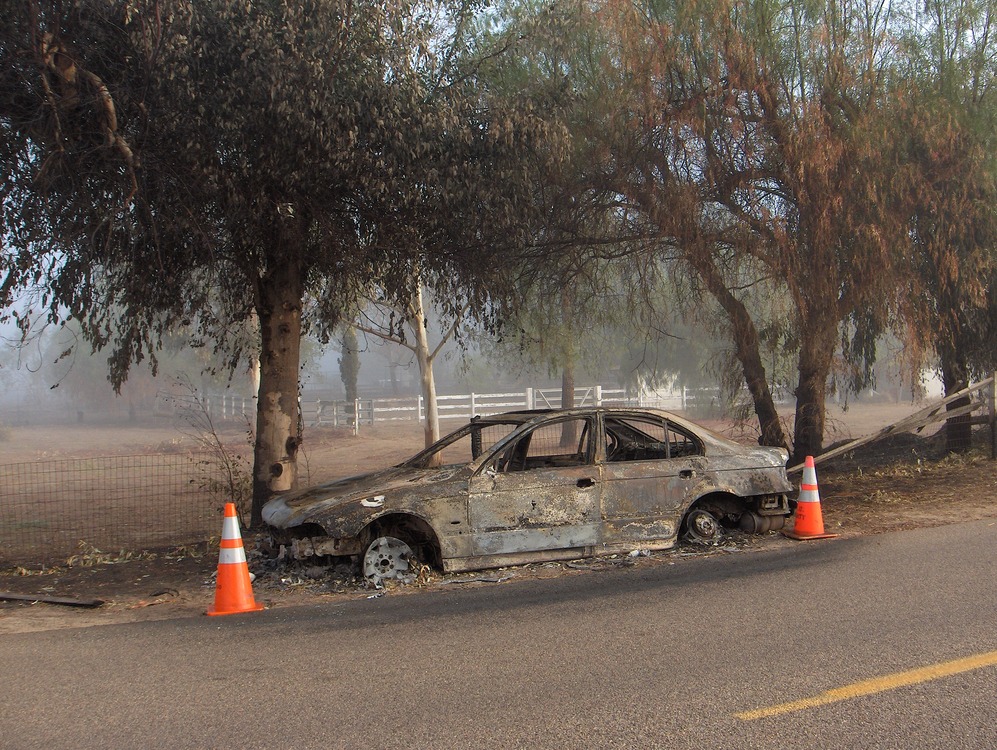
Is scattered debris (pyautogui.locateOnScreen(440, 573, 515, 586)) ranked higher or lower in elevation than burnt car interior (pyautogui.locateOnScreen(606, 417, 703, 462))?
lower

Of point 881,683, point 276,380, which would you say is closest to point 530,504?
point 881,683

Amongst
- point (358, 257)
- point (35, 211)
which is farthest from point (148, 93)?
point (358, 257)

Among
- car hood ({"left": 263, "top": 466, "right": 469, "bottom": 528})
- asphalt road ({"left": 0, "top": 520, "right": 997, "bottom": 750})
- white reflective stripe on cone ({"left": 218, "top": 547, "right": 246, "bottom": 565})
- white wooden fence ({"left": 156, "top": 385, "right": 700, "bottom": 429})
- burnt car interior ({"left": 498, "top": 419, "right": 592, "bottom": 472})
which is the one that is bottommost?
asphalt road ({"left": 0, "top": 520, "right": 997, "bottom": 750})

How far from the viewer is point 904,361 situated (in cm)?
1215

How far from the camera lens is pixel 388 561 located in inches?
285

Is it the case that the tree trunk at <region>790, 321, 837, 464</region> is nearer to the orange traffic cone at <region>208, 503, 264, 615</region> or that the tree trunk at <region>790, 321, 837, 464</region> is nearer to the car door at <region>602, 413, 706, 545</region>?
the car door at <region>602, 413, 706, 545</region>

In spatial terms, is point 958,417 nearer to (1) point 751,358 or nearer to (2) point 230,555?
(1) point 751,358

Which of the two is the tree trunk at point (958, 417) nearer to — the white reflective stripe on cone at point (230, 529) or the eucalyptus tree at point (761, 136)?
the eucalyptus tree at point (761, 136)

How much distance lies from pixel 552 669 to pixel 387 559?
278cm

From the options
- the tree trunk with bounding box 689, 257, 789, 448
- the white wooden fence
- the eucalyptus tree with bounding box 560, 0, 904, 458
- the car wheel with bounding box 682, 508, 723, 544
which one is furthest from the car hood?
the white wooden fence

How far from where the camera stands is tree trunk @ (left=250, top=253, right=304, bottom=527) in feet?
32.8

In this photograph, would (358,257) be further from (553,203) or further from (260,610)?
(260,610)

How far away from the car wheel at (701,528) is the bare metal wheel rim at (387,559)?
2.83m

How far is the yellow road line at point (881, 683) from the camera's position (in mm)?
4008
